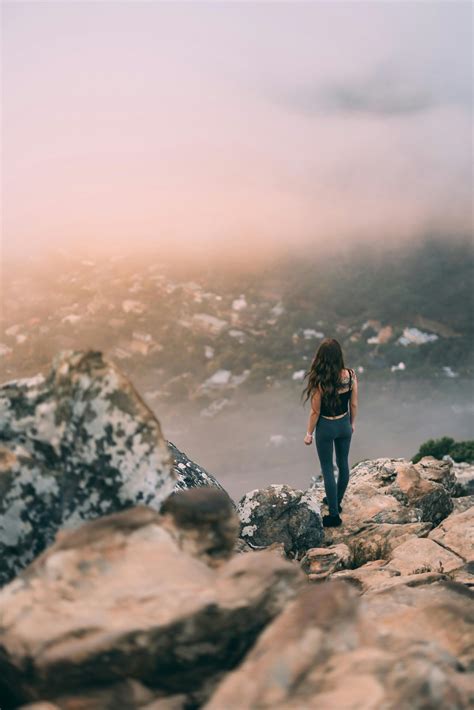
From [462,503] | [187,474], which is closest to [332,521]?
[187,474]

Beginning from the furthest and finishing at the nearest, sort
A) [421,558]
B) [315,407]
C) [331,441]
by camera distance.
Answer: [331,441] < [315,407] < [421,558]

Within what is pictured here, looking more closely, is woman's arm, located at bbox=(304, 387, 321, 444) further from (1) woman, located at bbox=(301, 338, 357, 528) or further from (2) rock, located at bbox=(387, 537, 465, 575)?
(2) rock, located at bbox=(387, 537, 465, 575)

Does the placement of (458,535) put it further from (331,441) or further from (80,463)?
(80,463)

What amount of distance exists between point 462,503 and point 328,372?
31.4ft

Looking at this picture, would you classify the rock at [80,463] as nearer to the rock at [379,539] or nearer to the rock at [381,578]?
the rock at [381,578]

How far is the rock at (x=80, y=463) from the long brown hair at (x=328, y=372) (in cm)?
583

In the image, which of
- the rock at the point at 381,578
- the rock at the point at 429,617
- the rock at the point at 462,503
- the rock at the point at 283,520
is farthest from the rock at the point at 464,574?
the rock at the point at 462,503

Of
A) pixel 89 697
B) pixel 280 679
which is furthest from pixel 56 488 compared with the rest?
pixel 280 679

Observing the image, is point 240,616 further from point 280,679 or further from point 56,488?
point 56,488

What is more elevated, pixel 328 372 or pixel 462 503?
pixel 328 372

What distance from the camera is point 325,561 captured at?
13.2 meters

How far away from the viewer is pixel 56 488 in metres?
7.71

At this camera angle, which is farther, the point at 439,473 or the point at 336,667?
the point at 439,473

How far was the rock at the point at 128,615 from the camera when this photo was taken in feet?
17.6
